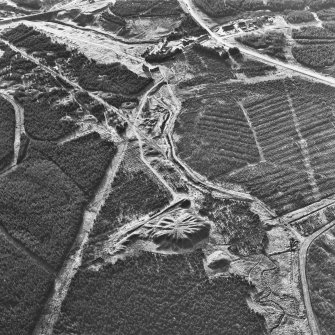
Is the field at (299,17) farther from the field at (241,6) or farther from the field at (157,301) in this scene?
the field at (157,301)

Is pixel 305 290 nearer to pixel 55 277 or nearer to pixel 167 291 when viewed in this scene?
pixel 167 291

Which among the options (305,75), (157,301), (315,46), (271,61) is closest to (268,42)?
(271,61)

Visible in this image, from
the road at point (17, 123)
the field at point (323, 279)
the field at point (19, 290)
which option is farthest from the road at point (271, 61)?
the field at point (19, 290)

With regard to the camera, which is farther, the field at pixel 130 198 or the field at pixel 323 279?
the field at pixel 130 198

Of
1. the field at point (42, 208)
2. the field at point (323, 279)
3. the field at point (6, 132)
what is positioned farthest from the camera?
the field at point (6, 132)

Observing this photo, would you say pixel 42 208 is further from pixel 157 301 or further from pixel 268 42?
pixel 268 42

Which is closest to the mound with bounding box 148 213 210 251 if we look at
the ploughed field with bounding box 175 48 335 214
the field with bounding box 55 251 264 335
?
the field with bounding box 55 251 264 335

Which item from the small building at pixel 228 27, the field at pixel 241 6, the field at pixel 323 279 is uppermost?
the field at pixel 241 6
